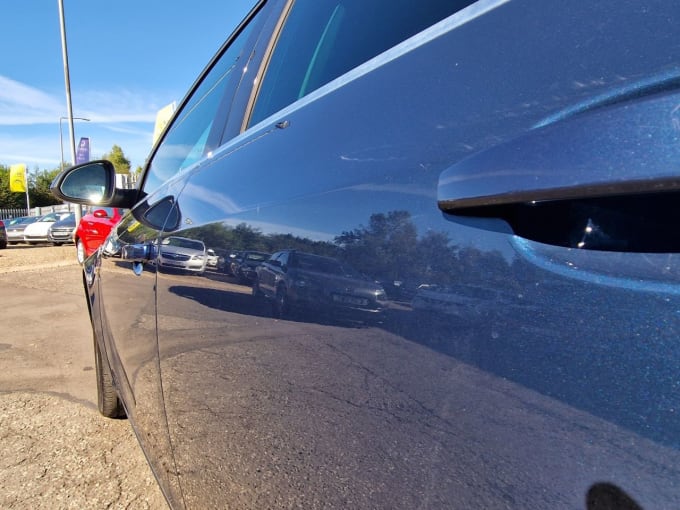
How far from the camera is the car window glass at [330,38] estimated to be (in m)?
0.97

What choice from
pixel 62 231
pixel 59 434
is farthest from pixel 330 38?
pixel 62 231

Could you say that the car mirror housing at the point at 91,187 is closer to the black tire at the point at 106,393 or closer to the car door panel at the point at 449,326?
the black tire at the point at 106,393

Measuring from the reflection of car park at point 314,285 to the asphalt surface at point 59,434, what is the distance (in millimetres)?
1688

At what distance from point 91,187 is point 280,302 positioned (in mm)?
2161

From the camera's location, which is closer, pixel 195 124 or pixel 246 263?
pixel 246 263

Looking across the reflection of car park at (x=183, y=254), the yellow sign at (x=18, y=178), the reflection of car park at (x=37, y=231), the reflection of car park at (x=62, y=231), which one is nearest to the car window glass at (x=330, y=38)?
the reflection of car park at (x=183, y=254)

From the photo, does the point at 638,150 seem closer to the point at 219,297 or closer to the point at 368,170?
the point at 368,170

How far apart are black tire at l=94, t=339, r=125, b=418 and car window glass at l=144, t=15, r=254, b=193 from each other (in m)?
1.09

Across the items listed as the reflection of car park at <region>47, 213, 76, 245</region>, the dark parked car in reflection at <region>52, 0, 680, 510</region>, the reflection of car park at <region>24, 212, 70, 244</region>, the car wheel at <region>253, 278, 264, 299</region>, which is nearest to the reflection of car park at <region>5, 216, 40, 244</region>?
the reflection of car park at <region>24, 212, 70, 244</region>

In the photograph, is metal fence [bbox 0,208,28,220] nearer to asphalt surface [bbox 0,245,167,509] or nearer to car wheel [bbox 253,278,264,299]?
asphalt surface [bbox 0,245,167,509]

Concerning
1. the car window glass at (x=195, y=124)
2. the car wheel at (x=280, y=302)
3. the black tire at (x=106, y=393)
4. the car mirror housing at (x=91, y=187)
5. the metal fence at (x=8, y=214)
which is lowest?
the black tire at (x=106, y=393)

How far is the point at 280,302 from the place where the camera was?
0.90 meters

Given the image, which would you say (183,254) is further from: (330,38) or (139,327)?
(330,38)

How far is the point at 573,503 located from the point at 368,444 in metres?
0.30
